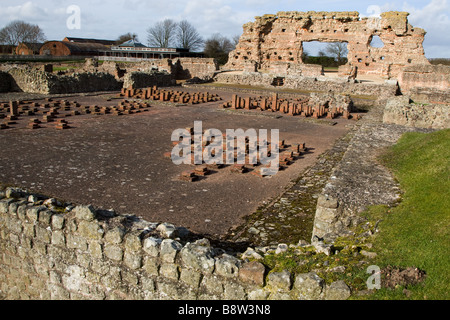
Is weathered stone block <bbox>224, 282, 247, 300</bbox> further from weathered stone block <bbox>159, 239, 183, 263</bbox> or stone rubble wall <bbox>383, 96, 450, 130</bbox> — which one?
stone rubble wall <bbox>383, 96, 450, 130</bbox>

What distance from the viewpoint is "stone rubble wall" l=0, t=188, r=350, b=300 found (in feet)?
10.4

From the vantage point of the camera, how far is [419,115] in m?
11.6

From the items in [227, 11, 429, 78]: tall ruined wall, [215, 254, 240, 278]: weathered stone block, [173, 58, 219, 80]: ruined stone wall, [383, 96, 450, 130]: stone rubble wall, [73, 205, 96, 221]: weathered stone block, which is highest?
[227, 11, 429, 78]: tall ruined wall

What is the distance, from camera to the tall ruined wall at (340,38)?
30141 mm

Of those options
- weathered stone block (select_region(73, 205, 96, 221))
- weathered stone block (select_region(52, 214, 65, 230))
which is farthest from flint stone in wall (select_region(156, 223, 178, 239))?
weathered stone block (select_region(52, 214, 65, 230))

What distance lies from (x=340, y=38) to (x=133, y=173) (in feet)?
99.0

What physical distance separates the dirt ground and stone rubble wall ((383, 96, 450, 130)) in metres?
1.82

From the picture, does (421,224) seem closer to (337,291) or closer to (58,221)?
(337,291)

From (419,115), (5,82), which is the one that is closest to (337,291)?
(419,115)

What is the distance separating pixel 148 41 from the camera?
73.7m

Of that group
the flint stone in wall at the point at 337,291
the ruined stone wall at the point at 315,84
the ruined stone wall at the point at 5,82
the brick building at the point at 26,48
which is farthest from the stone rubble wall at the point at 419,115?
the brick building at the point at 26,48

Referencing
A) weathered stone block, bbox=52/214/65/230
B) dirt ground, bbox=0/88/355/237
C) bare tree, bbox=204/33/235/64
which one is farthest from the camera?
bare tree, bbox=204/33/235/64

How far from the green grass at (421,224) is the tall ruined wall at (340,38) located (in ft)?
86.3
